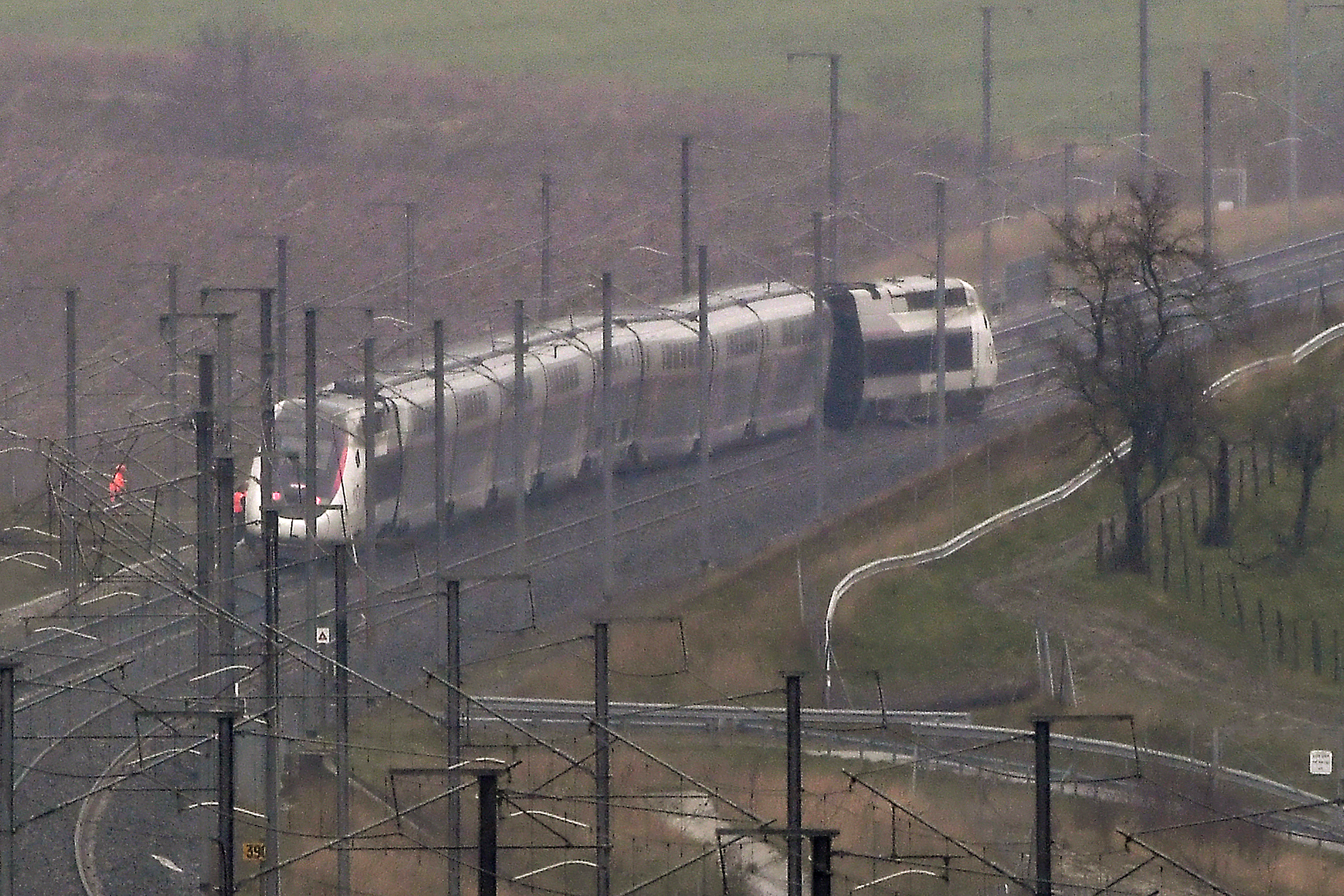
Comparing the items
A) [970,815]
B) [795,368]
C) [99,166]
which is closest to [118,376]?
[99,166]

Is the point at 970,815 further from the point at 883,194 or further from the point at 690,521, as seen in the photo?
the point at 883,194

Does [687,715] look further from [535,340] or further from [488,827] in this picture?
[488,827]

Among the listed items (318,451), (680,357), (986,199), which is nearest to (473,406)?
(318,451)

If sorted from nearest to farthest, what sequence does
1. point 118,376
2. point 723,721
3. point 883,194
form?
1. point 723,721
2. point 118,376
3. point 883,194

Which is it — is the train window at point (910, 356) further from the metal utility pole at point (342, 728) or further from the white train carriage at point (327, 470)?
the metal utility pole at point (342, 728)

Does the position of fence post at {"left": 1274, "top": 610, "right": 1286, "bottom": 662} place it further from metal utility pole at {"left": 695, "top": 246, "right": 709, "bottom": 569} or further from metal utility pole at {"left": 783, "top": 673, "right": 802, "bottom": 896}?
metal utility pole at {"left": 783, "top": 673, "right": 802, "bottom": 896}

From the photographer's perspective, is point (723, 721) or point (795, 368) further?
point (795, 368)
